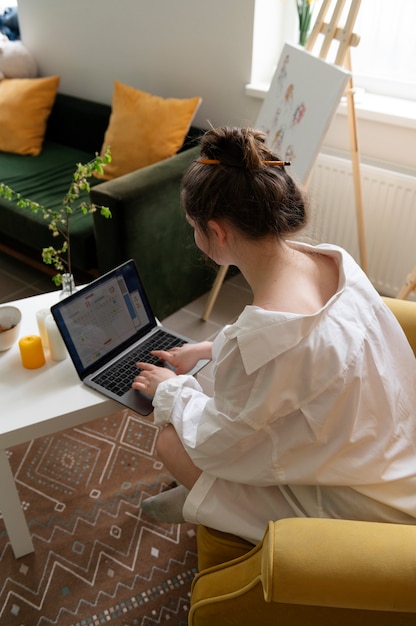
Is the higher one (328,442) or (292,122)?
(292,122)

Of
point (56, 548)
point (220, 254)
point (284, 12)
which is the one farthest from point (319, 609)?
point (284, 12)

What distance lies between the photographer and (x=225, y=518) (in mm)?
1241

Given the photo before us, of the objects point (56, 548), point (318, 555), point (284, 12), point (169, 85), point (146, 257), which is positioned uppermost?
point (284, 12)

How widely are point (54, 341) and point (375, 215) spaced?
60.8 inches

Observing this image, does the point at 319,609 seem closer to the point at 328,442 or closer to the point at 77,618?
the point at 328,442

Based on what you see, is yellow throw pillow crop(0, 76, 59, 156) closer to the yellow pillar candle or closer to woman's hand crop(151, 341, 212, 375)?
the yellow pillar candle

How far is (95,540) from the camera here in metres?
1.78

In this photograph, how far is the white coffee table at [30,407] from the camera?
147 centimetres

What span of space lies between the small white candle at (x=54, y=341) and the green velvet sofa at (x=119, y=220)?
28.4 inches

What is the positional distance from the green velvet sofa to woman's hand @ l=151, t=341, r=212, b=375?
0.66 meters

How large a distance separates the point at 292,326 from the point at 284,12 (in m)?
2.13

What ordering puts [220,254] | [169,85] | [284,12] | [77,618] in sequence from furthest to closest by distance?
[169,85], [284,12], [77,618], [220,254]

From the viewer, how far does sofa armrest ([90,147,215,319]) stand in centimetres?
231

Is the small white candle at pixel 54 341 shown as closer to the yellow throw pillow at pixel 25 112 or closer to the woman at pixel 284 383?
the woman at pixel 284 383
